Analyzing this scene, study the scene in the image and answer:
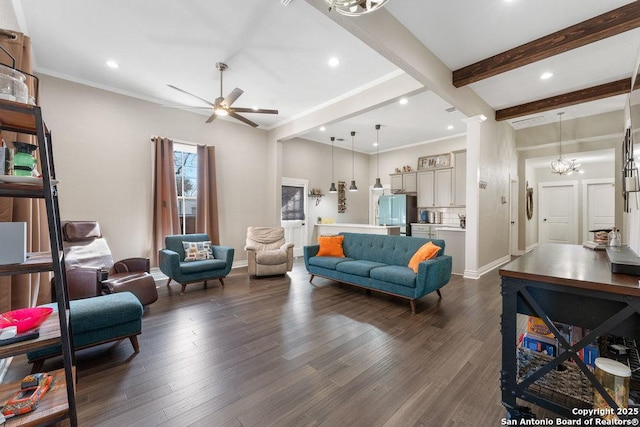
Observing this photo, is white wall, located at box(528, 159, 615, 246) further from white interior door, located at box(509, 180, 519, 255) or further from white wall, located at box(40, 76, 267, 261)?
white wall, located at box(40, 76, 267, 261)

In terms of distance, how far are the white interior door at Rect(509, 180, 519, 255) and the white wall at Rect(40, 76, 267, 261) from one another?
22.3 feet

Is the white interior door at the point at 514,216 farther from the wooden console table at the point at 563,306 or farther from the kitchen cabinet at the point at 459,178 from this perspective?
the wooden console table at the point at 563,306

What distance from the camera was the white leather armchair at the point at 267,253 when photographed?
477cm

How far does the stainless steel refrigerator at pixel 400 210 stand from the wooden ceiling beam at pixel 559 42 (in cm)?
388

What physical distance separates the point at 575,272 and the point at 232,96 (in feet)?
12.3

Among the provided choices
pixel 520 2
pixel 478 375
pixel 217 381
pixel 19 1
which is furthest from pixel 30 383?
pixel 520 2

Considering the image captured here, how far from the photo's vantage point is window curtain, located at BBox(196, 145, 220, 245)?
5160 millimetres

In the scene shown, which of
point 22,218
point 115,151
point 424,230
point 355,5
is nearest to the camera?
point 355,5

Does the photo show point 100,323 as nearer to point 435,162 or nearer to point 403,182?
point 403,182

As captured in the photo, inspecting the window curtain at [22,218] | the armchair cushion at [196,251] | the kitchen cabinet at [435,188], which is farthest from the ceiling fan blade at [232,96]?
the kitchen cabinet at [435,188]

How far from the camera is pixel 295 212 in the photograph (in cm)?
729

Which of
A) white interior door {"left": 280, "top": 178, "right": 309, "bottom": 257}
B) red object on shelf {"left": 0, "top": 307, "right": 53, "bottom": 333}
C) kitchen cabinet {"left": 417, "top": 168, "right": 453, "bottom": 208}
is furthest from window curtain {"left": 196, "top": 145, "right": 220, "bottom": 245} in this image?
kitchen cabinet {"left": 417, "top": 168, "right": 453, "bottom": 208}

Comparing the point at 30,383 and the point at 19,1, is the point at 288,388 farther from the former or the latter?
the point at 19,1

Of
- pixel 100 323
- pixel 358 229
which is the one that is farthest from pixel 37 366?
pixel 358 229
